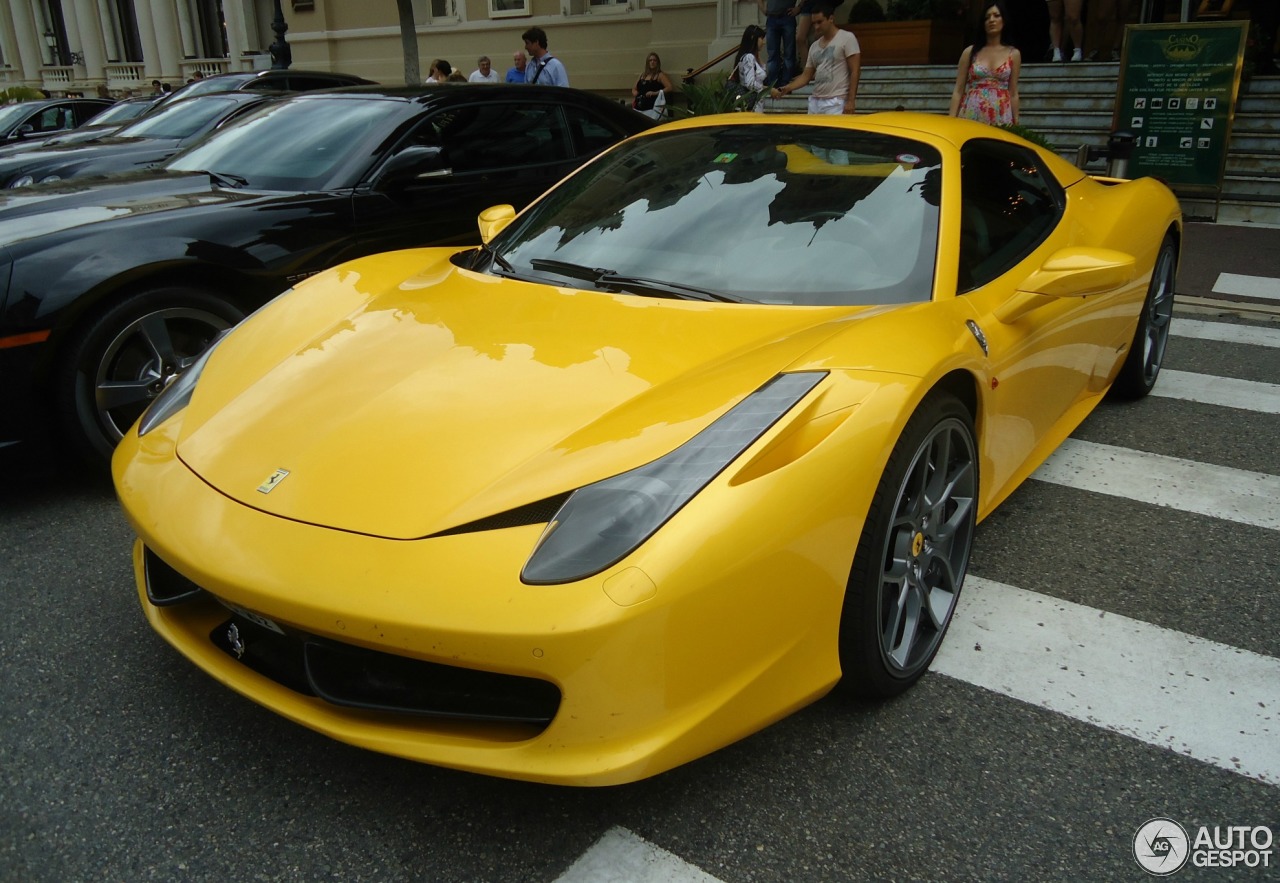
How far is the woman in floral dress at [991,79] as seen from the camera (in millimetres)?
7523

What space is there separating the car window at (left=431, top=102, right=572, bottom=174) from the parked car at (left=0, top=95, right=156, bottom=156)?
4353 mm

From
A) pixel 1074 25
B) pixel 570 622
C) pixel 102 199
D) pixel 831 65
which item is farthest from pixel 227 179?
pixel 1074 25

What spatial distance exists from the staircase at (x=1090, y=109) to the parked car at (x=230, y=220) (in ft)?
21.8

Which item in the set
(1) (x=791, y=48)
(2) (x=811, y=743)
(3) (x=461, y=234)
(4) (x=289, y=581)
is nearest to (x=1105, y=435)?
(2) (x=811, y=743)

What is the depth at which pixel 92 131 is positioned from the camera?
368 inches

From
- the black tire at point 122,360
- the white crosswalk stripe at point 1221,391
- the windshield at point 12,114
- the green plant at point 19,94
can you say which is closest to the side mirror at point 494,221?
the black tire at point 122,360

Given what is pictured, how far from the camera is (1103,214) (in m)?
4.00

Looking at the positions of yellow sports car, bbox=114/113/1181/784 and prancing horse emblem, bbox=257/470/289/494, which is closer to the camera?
yellow sports car, bbox=114/113/1181/784

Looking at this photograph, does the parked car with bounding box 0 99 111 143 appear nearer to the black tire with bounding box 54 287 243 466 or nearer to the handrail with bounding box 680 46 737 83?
the handrail with bounding box 680 46 737 83

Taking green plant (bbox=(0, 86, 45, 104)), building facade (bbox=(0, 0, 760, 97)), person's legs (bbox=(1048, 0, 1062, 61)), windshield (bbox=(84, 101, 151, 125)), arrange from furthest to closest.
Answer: green plant (bbox=(0, 86, 45, 104)), building facade (bbox=(0, 0, 760, 97)), person's legs (bbox=(1048, 0, 1062, 61)), windshield (bbox=(84, 101, 151, 125))

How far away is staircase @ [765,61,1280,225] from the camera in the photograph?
9.61m

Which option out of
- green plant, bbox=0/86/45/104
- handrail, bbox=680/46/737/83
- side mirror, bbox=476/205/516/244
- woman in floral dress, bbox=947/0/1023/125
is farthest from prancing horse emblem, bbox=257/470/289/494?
green plant, bbox=0/86/45/104

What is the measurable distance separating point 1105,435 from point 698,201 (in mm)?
2350

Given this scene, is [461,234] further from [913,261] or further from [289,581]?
[289,581]
